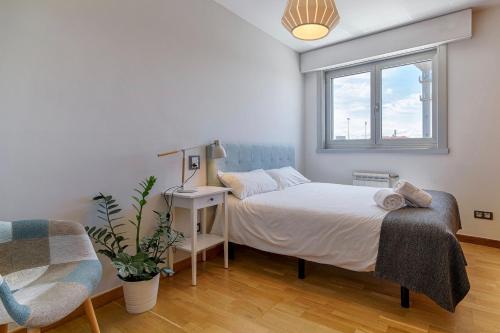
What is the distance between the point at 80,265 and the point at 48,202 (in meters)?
0.62

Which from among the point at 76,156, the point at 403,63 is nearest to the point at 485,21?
the point at 403,63

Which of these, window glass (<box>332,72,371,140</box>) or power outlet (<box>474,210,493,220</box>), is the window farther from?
power outlet (<box>474,210,493,220</box>)

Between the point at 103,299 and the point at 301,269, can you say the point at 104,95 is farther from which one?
the point at 301,269

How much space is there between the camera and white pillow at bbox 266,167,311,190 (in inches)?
127

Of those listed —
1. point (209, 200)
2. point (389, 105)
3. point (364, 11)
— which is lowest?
point (209, 200)

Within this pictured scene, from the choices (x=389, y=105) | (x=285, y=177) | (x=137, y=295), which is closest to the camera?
(x=137, y=295)

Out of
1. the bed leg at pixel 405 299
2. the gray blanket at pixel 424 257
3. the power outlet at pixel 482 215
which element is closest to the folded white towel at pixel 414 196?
the gray blanket at pixel 424 257

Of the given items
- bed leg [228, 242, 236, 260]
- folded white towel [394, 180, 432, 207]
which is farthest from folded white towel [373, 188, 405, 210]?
bed leg [228, 242, 236, 260]

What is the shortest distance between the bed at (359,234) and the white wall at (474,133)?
777mm

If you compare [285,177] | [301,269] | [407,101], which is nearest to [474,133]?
[407,101]

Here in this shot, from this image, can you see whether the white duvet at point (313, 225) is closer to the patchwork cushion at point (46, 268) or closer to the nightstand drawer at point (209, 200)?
the nightstand drawer at point (209, 200)

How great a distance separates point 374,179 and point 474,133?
1163 mm

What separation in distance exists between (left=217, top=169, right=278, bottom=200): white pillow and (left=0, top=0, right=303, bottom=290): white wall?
27cm

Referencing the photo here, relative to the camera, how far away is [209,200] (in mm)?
2375
